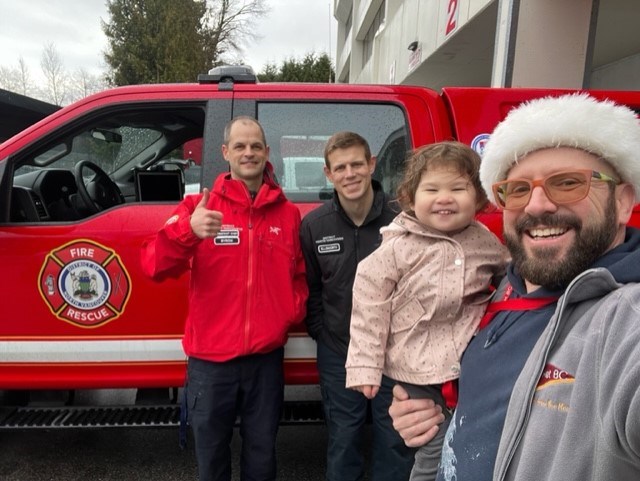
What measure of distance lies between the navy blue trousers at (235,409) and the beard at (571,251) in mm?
1281

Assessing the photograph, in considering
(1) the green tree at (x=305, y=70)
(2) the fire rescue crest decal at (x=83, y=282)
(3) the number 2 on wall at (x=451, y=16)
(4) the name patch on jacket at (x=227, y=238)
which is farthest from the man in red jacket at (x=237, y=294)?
(1) the green tree at (x=305, y=70)

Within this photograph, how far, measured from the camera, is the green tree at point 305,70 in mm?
38406

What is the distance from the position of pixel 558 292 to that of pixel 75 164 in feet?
9.71

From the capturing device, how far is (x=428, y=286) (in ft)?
4.71

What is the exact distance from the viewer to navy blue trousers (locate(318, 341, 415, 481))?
1892 millimetres

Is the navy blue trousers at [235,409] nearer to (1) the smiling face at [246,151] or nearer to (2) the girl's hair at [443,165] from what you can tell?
(1) the smiling face at [246,151]

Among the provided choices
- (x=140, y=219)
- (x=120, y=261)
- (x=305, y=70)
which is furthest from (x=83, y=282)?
(x=305, y=70)

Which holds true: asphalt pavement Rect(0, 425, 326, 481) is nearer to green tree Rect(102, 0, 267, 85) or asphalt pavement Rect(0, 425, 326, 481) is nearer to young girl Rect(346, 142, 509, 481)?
young girl Rect(346, 142, 509, 481)

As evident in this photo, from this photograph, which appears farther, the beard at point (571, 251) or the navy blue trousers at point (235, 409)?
the navy blue trousers at point (235, 409)

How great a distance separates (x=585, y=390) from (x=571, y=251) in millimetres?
270

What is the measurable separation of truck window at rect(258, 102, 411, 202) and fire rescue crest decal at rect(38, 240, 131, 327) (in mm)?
881

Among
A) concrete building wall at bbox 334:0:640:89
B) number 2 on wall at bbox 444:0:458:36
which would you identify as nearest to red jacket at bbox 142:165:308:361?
concrete building wall at bbox 334:0:640:89

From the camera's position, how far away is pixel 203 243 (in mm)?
1912

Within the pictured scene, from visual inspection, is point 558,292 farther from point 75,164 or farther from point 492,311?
point 75,164
